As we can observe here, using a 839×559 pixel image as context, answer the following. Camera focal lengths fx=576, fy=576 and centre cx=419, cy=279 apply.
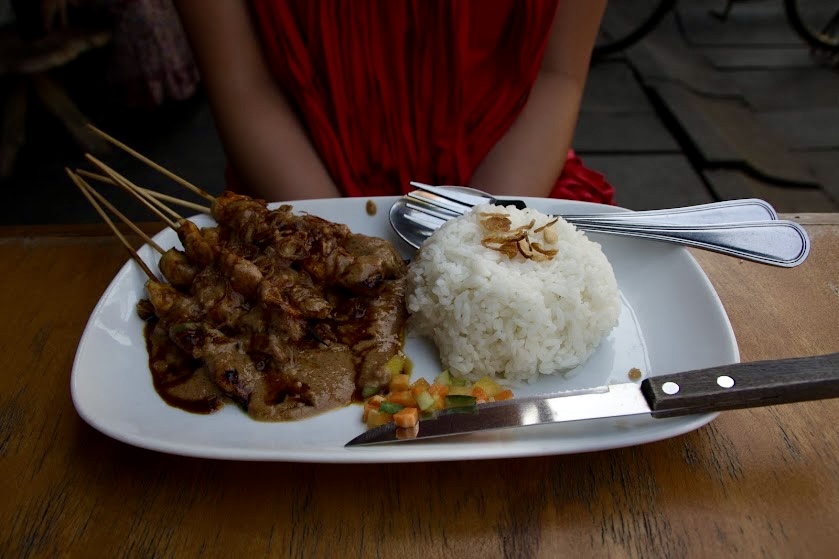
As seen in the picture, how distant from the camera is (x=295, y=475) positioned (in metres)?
1.25

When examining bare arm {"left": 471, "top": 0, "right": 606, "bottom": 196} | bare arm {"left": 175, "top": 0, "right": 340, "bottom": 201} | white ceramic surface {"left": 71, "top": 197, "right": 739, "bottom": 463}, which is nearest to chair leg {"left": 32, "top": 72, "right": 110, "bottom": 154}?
bare arm {"left": 175, "top": 0, "right": 340, "bottom": 201}

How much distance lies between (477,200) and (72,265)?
1.32m

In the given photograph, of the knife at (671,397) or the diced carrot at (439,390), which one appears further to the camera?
the diced carrot at (439,390)

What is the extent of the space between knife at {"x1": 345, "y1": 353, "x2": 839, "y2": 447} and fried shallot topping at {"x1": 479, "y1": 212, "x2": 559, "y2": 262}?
49 cm

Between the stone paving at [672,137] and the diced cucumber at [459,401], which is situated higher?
the diced cucumber at [459,401]

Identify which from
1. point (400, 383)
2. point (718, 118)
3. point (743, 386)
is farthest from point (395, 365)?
point (718, 118)

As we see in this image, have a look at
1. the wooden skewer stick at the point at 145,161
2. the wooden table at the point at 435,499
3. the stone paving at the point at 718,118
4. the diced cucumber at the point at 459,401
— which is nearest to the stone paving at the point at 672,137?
the stone paving at the point at 718,118

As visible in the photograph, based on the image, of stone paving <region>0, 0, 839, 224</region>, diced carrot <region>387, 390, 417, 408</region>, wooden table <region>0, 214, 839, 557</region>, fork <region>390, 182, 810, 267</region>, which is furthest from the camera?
stone paving <region>0, 0, 839, 224</region>

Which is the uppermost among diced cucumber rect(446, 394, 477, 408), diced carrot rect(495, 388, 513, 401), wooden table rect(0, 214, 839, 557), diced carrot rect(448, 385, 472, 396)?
diced cucumber rect(446, 394, 477, 408)

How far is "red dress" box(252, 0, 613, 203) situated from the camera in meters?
2.04

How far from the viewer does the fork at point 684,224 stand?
5.44ft

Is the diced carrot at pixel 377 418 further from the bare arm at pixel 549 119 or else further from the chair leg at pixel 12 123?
the chair leg at pixel 12 123

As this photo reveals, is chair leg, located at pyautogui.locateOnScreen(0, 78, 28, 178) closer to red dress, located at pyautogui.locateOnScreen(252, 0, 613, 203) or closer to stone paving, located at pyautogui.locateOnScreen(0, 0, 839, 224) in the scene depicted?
stone paving, located at pyautogui.locateOnScreen(0, 0, 839, 224)

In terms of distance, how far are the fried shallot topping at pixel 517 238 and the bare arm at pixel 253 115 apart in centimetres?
77
